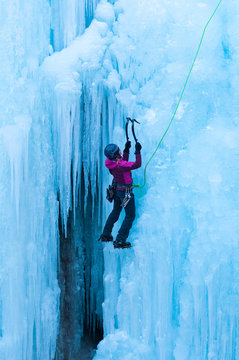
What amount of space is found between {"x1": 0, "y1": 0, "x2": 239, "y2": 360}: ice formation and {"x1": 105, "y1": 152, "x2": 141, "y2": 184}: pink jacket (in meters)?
0.33

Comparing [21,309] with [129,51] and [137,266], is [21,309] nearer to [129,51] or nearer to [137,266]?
[137,266]

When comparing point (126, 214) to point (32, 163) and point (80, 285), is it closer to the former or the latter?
point (32, 163)

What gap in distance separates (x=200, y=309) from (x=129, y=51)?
2879mm

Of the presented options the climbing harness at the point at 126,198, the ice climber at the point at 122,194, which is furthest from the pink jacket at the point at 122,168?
the climbing harness at the point at 126,198

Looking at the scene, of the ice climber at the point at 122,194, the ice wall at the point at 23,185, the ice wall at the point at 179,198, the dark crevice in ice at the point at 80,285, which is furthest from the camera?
the dark crevice in ice at the point at 80,285

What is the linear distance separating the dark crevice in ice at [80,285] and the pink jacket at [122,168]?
3.52 ft

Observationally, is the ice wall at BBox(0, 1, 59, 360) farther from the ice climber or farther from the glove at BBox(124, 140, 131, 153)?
the glove at BBox(124, 140, 131, 153)

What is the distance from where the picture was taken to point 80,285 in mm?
5965

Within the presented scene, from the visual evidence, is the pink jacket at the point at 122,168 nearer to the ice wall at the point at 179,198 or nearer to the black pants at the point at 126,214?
the black pants at the point at 126,214

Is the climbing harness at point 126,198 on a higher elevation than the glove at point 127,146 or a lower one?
lower

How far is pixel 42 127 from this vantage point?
197 inches

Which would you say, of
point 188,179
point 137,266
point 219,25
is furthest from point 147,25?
point 137,266

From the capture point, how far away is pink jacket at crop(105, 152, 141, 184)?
174 inches

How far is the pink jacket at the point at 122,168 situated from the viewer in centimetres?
441
